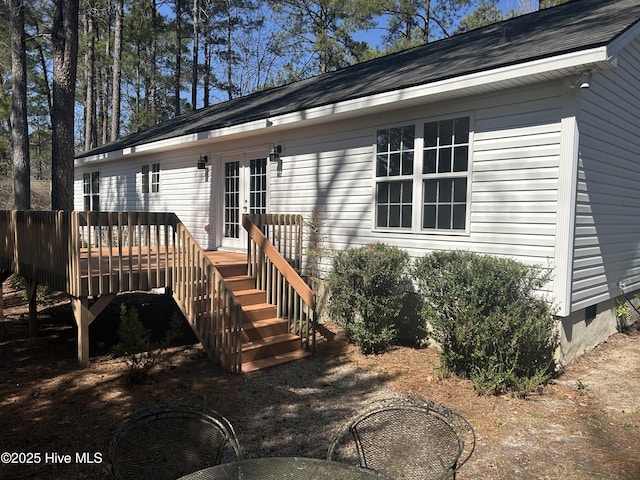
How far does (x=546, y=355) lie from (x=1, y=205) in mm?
29537

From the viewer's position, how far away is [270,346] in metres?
5.52

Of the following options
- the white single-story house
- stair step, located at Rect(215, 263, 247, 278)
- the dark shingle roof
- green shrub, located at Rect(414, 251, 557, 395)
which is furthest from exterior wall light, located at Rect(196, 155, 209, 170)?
green shrub, located at Rect(414, 251, 557, 395)

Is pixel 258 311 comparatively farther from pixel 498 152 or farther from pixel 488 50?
pixel 488 50

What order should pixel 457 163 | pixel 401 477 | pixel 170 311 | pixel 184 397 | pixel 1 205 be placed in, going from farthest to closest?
pixel 1 205, pixel 170 311, pixel 457 163, pixel 184 397, pixel 401 477

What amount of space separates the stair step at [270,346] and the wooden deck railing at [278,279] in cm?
16

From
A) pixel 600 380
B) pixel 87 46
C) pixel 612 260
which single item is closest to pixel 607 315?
pixel 612 260

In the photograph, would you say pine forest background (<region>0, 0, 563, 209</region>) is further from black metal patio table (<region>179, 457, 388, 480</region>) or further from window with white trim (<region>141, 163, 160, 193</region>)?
black metal patio table (<region>179, 457, 388, 480</region>)

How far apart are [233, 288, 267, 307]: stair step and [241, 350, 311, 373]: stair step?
95 cm

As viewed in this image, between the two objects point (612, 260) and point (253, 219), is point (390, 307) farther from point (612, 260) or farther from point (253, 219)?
point (612, 260)

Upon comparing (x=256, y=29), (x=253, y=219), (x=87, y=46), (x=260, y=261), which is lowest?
(x=260, y=261)

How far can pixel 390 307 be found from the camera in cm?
576

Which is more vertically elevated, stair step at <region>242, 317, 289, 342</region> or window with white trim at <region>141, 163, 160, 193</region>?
window with white trim at <region>141, 163, 160, 193</region>

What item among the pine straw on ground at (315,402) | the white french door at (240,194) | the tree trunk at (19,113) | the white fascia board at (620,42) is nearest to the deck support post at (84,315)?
the pine straw on ground at (315,402)

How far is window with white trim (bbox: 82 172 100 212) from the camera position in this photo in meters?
13.7
